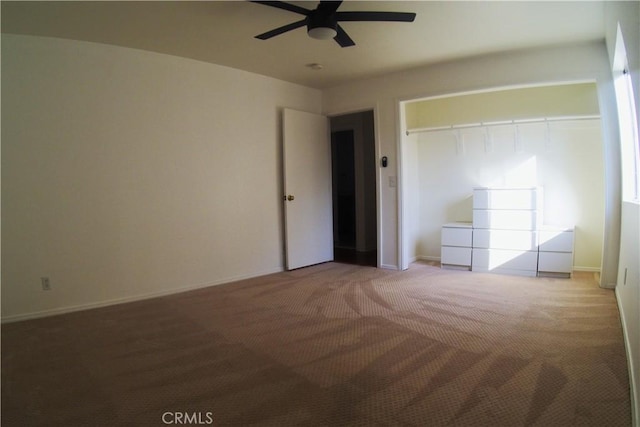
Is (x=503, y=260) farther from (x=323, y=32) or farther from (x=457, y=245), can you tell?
(x=323, y=32)

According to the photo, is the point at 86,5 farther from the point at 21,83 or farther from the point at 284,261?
the point at 284,261

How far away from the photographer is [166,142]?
12.0 ft

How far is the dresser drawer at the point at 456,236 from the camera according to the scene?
4.38m

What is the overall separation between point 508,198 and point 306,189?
8.25 feet

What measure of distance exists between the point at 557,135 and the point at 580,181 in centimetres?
61

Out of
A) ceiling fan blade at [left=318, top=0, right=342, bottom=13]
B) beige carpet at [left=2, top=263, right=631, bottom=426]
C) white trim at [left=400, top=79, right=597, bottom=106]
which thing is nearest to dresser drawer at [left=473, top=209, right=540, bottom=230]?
beige carpet at [left=2, top=263, right=631, bottom=426]

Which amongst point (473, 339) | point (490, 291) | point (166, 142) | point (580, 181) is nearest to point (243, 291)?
point (166, 142)

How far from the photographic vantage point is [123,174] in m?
3.41

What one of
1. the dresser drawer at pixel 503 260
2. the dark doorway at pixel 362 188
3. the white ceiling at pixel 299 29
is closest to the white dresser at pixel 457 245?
the dresser drawer at pixel 503 260

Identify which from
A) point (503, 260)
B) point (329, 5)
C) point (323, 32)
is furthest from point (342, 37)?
point (503, 260)

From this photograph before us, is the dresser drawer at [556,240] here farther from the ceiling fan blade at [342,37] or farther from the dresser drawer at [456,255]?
the ceiling fan blade at [342,37]

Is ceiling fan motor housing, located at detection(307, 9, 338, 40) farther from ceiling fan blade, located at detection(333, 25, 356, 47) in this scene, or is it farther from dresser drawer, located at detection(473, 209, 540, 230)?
dresser drawer, located at detection(473, 209, 540, 230)

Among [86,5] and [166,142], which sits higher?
[86,5]

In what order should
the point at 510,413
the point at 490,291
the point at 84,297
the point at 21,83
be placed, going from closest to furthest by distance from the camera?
the point at 510,413 < the point at 21,83 < the point at 84,297 < the point at 490,291
